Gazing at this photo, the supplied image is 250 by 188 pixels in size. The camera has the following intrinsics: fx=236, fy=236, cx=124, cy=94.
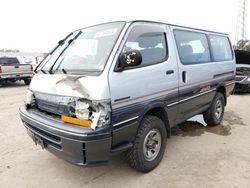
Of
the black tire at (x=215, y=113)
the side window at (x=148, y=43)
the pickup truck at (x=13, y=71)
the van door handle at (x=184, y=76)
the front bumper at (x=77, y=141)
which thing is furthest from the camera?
the pickup truck at (x=13, y=71)

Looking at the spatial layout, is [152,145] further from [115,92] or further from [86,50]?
[86,50]

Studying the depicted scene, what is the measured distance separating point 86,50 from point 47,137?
50.6 inches

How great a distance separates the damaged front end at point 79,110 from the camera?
249 cm

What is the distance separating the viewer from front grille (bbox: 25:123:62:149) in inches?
107

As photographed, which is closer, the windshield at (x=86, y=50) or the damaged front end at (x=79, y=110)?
the damaged front end at (x=79, y=110)

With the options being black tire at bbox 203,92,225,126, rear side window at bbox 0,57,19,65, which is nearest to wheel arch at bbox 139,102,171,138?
black tire at bbox 203,92,225,126

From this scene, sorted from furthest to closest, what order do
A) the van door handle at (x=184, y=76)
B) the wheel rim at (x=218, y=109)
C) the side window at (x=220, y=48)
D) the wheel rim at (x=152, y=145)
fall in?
the wheel rim at (x=218, y=109), the side window at (x=220, y=48), the van door handle at (x=184, y=76), the wheel rim at (x=152, y=145)

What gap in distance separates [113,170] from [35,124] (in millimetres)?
1288

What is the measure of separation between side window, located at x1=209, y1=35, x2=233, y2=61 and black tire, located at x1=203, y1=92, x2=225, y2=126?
0.84m

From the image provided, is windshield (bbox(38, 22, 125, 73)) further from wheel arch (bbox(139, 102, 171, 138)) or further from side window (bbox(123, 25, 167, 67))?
wheel arch (bbox(139, 102, 171, 138))

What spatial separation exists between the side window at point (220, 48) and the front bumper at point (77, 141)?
3386mm

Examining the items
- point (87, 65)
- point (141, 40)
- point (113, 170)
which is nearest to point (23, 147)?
point (113, 170)

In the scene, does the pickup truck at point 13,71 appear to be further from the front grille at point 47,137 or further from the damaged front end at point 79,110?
the damaged front end at point 79,110

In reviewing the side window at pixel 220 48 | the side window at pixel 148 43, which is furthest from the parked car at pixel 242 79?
the side window at pixel 148 43
